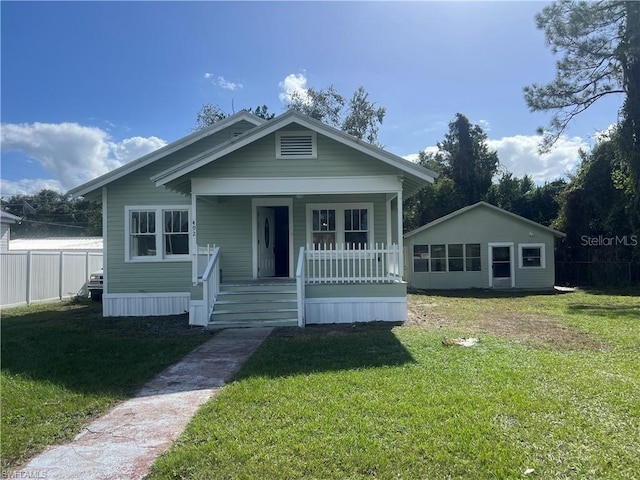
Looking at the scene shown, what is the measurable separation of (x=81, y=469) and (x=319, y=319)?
6.90m

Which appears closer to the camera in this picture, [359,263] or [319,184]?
[359,263]

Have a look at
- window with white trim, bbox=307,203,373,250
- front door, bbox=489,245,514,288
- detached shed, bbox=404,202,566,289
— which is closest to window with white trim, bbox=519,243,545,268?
detached shed, bbox=404,202,566,289

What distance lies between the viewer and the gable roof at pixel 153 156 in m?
12.0

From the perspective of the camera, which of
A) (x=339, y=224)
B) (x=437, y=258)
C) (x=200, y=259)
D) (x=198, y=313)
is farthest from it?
(x=437, y=258)

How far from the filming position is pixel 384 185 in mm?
10211

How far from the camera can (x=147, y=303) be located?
12234 millimetres

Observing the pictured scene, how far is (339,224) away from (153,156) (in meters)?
5.51

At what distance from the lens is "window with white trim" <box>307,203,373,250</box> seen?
12109 mm

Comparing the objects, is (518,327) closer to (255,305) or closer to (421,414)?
(255,305)

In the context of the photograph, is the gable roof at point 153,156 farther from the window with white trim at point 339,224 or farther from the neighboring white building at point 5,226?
the neighboring white building at point 5,226

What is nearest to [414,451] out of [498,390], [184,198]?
[498,390]

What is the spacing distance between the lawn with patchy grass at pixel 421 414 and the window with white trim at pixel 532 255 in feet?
49.8

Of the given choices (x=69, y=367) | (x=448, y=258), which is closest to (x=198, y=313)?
(x=69, y=367)

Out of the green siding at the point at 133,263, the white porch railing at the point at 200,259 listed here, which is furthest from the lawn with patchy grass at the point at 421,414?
the green siding at the point at 133,263
